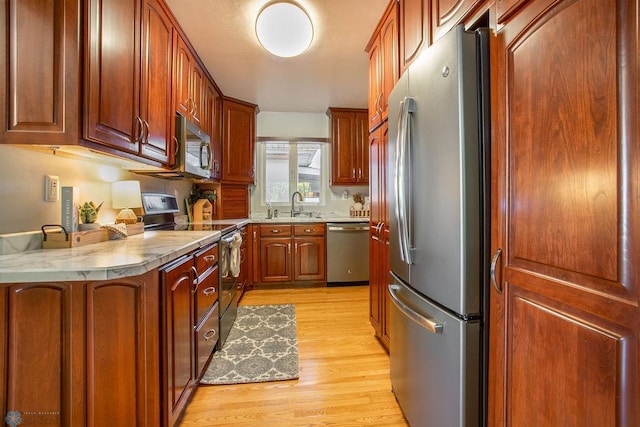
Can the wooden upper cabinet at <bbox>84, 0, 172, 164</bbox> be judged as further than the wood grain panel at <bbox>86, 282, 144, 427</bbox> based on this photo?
Yes

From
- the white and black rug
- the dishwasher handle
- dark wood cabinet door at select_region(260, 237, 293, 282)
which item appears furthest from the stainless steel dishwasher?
the white and black rug

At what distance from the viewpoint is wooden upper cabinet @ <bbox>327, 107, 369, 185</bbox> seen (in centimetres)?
380

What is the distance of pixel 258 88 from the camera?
123 inches

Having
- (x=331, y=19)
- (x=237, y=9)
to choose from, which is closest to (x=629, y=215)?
(x=331, y=19)

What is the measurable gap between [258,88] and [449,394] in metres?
3.19

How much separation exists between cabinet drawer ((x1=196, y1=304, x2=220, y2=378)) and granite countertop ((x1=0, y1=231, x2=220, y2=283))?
603mm

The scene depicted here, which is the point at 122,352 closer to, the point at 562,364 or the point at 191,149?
the point at 562,364

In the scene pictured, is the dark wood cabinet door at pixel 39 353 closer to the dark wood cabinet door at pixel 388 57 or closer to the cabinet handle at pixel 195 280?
the cabinet handle at pixel 195 280

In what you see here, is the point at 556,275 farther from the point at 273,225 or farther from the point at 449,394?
the point at 273,225

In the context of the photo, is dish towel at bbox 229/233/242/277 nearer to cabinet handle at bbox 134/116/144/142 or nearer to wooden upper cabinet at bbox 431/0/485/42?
cabinet handle at bbox 134/116/144/142

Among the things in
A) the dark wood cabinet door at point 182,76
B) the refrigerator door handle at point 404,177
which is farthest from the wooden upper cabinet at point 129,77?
the refrigerator door handle at point 404,177

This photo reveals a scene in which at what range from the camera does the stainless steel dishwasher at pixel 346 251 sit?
354 centimetres

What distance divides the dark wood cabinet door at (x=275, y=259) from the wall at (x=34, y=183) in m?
1.91

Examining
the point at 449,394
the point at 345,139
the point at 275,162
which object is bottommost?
the point at 449,394
